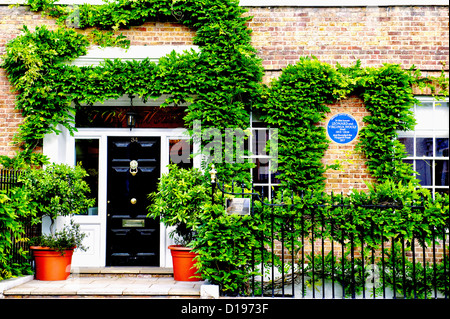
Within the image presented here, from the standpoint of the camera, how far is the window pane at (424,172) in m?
6.99

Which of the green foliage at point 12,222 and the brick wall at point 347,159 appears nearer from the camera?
the green foliage at point 12,222

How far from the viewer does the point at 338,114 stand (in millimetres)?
6973

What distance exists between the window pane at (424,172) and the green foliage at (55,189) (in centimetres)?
561

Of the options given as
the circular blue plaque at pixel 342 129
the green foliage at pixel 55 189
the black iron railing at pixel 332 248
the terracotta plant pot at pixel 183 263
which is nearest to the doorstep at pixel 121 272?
the terracotta plant pot at pixel 183 263

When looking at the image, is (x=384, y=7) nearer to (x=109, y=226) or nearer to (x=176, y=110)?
Result: (x=176, y=110)

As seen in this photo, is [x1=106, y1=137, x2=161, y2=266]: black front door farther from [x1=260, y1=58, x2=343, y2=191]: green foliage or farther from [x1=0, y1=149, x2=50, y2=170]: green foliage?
[x1=260, y1=58, x2=343, y2=191]: green foliage

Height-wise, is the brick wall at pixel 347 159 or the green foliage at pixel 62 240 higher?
the brick wall at pixel 347 159

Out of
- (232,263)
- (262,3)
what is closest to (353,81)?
(262,3)

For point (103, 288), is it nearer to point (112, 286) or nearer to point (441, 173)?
point (112, 286)

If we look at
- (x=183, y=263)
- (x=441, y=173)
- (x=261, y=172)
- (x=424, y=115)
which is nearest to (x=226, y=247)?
(x=183, y=263)

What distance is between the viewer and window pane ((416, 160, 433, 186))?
22.9 feet

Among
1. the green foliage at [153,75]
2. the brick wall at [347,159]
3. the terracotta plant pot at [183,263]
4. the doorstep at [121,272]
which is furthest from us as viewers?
the brick wall at [347,159]

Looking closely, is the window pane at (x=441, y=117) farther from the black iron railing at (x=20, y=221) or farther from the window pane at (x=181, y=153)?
the black iron railing at (x=20, y=221)

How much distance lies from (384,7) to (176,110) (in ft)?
13.5
